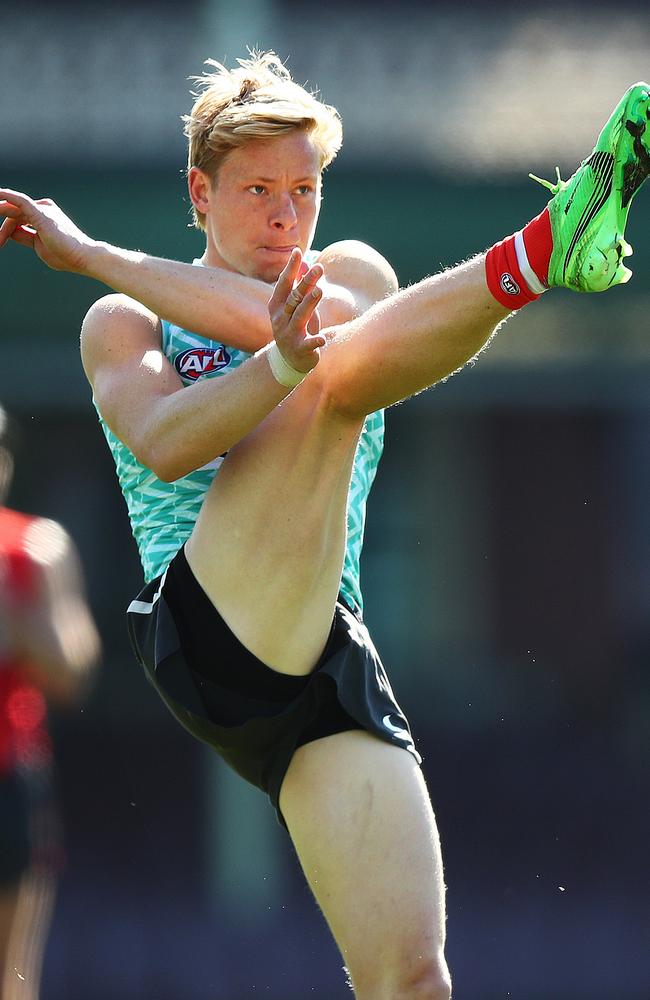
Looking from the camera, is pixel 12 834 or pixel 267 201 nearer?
pixel 267 201

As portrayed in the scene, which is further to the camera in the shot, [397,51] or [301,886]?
[397,51]

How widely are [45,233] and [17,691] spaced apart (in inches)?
54.1

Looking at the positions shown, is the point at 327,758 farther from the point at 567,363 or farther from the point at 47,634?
the point at 567,363

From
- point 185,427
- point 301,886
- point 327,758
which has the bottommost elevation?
point 301,886

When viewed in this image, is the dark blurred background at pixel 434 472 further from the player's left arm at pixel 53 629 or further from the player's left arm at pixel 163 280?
the player's left arm at pixel 163 280

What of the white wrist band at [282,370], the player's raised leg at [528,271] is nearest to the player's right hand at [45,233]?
the white wrist band at [282,370]

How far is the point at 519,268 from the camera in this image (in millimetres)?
2631

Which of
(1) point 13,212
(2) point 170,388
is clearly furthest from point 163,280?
(1) point 13,212

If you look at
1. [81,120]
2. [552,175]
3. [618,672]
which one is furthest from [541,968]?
[81,120]

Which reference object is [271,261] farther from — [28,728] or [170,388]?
[28,728]

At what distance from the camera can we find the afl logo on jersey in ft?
10.3

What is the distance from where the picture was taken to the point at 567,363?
10.7 meters

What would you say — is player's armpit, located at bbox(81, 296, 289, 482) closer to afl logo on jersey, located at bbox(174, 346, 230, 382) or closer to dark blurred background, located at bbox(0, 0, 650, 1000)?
afl logo on jersey, located at bbox(174, 346, 230, 382)

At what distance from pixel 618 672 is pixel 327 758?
7553 mm
